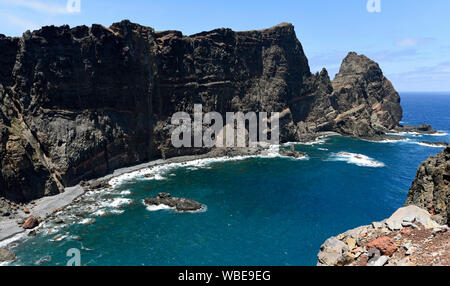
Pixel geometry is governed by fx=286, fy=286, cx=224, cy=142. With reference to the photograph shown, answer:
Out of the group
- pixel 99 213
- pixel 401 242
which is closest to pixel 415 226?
pixel 401 242

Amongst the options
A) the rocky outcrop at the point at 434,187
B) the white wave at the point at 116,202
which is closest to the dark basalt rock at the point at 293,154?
the white wave at the point at 116,202

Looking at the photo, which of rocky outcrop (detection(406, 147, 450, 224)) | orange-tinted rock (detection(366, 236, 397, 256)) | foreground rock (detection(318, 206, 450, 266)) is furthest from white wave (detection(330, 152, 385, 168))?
orange-tinted rock (detection(366, 236, 397, 256))

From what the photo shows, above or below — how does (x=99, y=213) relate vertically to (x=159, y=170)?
below

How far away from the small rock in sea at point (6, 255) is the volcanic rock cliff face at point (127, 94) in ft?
66.6

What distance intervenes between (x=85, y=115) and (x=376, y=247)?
270 feet

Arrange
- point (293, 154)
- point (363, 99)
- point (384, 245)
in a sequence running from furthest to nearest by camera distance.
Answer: point (363, 99), point (293, 154), point (384, 245)

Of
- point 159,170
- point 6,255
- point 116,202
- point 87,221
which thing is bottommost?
point 6,255

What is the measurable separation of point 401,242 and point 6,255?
53.9 m

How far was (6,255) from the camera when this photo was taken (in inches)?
1764

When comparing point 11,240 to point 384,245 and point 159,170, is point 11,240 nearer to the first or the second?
point 159,170

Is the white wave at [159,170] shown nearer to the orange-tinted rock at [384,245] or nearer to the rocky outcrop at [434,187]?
the rocky outcrop at [434,187]
